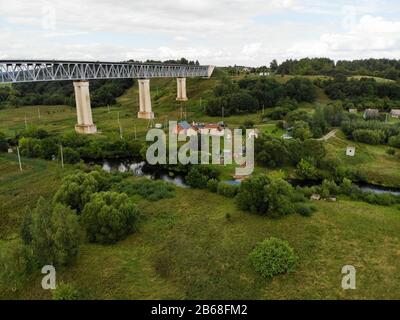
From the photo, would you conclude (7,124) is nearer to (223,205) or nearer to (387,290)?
(223,205)

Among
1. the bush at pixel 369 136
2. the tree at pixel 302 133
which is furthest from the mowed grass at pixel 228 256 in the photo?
the bush at pixel 369 136

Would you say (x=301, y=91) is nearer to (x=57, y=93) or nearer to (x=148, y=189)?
(x=148, y=189)

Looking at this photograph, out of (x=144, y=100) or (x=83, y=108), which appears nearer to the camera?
(x=83, y=108)

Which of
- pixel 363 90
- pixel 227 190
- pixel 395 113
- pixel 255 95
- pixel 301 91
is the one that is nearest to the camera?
pixel 227 190

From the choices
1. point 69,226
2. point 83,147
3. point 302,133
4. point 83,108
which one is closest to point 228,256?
point 69,226

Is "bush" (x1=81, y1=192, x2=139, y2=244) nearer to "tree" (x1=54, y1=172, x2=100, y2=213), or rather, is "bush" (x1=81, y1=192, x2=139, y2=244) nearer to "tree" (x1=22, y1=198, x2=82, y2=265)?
"tree" (x1=22, y1=198, x2=82, y2=265)

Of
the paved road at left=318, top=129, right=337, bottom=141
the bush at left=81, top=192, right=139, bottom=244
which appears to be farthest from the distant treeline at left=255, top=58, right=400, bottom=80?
the bush at left=81, top=192, right=139, bottom=244
